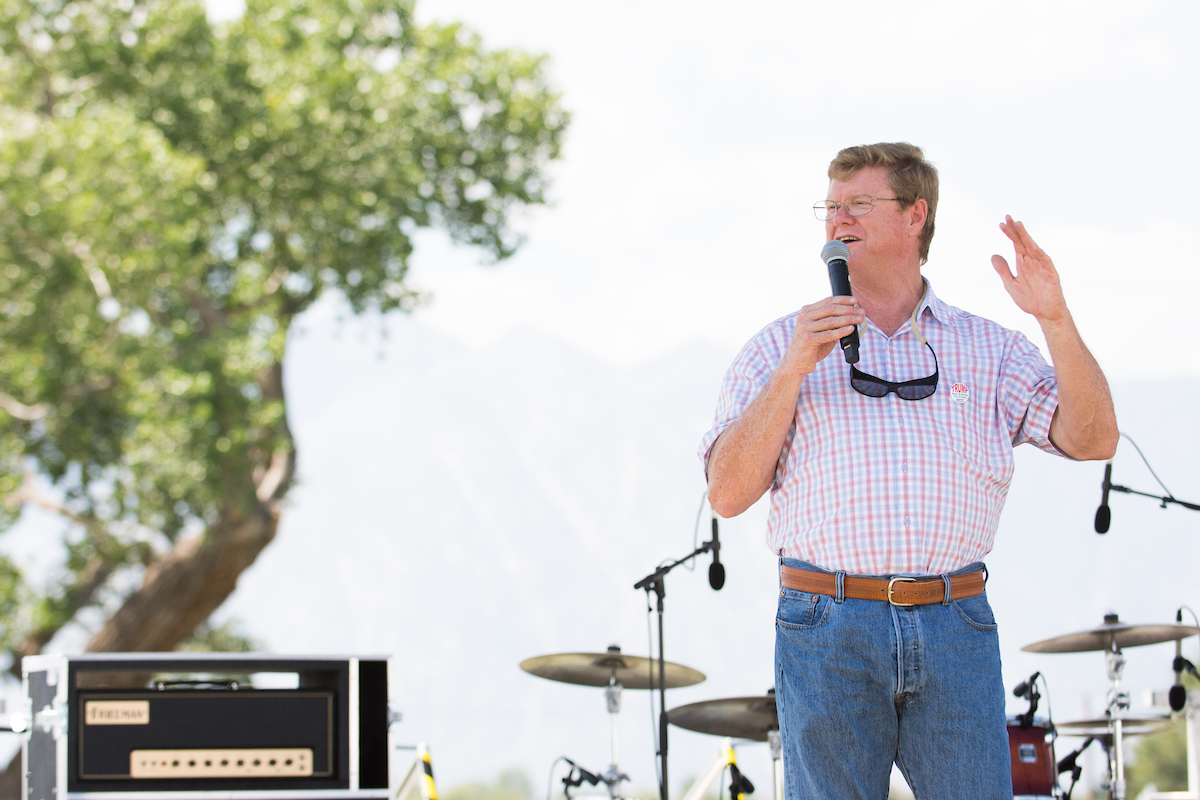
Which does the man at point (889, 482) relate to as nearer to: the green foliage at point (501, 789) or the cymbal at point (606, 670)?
the cymbal at point (606, 670)

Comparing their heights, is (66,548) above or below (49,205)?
below

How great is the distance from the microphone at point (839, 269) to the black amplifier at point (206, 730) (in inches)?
56.2

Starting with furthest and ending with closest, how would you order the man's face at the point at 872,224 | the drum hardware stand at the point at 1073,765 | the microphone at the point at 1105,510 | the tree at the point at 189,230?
the tree at the point at 189,230
the drum hardware stand at the point at 1073,765
the microphone at the point at 1105,510
the man's face at the point at 872,224

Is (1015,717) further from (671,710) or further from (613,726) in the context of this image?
(613,726)

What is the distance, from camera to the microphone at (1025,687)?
4133 millimetres

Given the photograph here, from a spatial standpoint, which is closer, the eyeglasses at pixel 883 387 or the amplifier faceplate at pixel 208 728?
the eyeglasses at pixel 883 387

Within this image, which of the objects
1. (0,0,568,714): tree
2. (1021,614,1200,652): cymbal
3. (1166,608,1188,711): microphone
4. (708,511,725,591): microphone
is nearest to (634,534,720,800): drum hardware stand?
(708,511,725,591): microphone

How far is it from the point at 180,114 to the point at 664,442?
2719cm

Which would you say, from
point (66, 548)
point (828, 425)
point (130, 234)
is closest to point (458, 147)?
point (130, 234)

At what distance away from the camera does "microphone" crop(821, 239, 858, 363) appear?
72.2 inches

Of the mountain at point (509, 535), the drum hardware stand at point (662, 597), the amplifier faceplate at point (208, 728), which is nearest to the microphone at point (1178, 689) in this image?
the drum hardware stand at point (662, 597)

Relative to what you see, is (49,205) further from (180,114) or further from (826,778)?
(826,778)

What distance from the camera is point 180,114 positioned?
9.55 m

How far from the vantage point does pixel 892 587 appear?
5.88 feet
